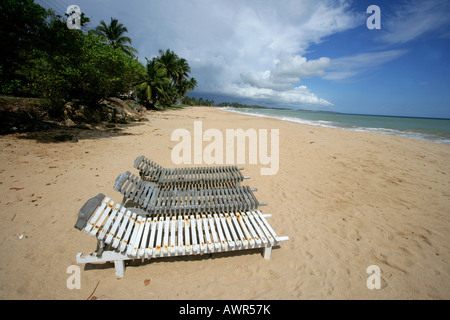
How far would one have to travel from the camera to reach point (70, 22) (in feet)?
29.9

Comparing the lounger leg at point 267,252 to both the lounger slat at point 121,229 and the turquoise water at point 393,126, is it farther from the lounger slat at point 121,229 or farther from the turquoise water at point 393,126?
the turquoise water at point 393,126

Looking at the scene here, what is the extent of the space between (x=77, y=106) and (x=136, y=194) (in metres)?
12.2

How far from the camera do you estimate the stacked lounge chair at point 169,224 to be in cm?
248

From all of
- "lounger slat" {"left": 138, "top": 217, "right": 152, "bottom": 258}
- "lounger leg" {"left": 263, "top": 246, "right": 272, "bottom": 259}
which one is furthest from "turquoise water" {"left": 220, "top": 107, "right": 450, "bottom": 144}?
"lounger slat" {"left": 138, "top": 217, "right": 152, "bottom": 258}

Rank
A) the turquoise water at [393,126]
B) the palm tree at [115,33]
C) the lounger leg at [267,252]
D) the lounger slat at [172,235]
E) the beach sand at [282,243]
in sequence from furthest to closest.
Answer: the palm tree at [115,33] → the turquoise water at [393,126] → the lounger leg at [267,252] → the lounger slat at [172,235] → the beach sand at [282,243]

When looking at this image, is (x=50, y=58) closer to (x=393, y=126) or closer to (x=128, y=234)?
(x=128, y=234)

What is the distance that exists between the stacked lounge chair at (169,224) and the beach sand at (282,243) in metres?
0.33

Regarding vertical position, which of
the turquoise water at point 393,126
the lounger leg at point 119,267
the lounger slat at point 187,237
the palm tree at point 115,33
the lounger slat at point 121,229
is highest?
the palm tree at point 115,33

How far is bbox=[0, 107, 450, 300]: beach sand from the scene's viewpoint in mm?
2455

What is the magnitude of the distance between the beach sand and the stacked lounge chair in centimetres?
33

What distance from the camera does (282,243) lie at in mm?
3297

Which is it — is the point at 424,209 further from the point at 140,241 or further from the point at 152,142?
the point at 152,142

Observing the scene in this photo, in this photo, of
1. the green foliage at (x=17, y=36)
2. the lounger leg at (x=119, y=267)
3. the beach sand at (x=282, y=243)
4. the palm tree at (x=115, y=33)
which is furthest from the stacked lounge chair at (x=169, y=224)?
the palm tree at (x=115, y=33)
